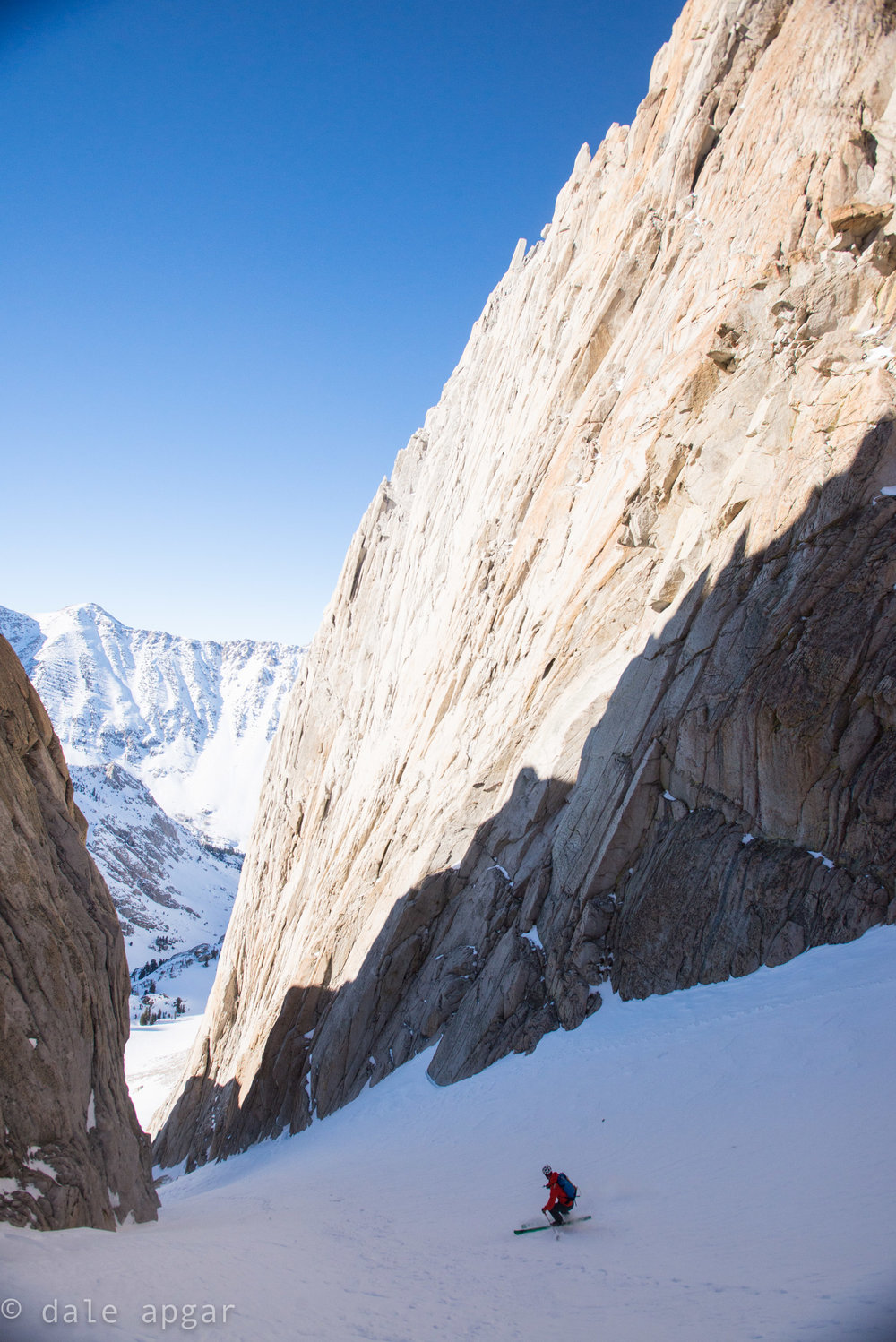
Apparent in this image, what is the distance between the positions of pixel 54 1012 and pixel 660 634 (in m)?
15.8

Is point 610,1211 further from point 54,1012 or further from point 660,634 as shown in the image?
point 660,634

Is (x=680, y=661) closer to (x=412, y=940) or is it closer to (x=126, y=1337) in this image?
(x=412, y=940)

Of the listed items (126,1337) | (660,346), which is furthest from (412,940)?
(660,346)

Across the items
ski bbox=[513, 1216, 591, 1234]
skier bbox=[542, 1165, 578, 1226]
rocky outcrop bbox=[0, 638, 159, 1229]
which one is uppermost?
rocky outcrop bbox=[0, 638, 159, 1229]

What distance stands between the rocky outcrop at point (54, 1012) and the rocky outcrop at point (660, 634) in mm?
8454

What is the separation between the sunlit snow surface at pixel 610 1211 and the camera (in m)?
6.70

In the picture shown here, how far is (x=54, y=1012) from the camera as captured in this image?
39.1 ft

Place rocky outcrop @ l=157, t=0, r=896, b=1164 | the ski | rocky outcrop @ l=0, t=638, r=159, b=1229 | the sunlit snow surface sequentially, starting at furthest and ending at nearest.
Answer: rocky outcrop @ l=157, t=0, r=896, b=1164 → rocky outcrop @ l=0, t=638, r=159, b=1229 → the ski → the sunlit snow surface

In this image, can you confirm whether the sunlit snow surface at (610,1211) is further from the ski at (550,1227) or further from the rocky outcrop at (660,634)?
the rocky outcrop at (660,634)

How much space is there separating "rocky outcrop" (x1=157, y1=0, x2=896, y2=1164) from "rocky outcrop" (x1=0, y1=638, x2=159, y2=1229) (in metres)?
8.45

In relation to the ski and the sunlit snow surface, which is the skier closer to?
the ski

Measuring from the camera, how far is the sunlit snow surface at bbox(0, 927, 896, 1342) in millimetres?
6703

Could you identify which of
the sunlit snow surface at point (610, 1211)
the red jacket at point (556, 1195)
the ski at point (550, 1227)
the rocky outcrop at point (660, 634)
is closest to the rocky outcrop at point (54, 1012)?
the sunlit snow surface at point (610, 1211)

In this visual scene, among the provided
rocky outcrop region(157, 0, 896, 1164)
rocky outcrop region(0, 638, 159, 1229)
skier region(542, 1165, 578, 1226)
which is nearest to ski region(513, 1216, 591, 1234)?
skier region(542, 1165, 578, 1226)
